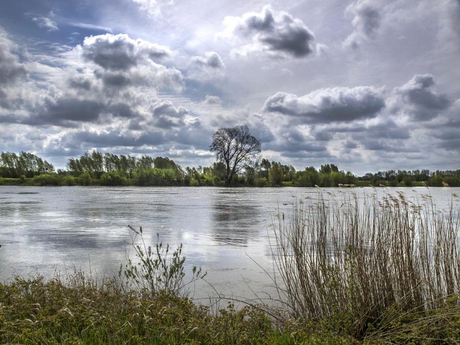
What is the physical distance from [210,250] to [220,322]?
693 cm

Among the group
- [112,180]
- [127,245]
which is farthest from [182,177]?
[127,245]

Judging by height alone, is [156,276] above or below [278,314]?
above

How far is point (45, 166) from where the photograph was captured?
380 feet

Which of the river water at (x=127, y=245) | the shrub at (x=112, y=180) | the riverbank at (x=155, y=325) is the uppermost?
the shrub at (x=112, y=180)

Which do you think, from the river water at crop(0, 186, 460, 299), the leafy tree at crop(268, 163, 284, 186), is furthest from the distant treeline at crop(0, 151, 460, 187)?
the river water at crop(0, 186, 460, 299)

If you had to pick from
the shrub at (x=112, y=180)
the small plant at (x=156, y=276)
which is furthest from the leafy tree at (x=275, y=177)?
the small plant at (x=156, y=276)

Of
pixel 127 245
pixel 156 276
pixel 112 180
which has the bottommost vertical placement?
pixel 127 245

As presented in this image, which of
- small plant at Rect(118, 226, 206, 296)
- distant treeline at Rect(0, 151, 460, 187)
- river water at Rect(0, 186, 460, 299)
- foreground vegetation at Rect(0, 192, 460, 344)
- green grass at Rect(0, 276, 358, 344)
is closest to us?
green grass at Rect(0, 276, 358, 344)

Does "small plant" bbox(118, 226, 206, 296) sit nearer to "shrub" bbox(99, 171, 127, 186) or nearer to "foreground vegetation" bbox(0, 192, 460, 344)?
"foreground vegetation" bbox(0, 192, 460, 344)

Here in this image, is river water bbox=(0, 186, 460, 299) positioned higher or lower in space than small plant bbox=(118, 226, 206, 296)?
lower

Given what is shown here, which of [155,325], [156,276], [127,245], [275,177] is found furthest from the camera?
[275,177]

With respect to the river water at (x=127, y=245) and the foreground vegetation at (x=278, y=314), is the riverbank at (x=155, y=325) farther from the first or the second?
the river water at (x=127, y=245)

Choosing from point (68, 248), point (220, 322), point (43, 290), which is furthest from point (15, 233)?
point (220, 322)

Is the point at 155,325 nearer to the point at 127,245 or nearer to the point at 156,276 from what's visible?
the point at 156,276
